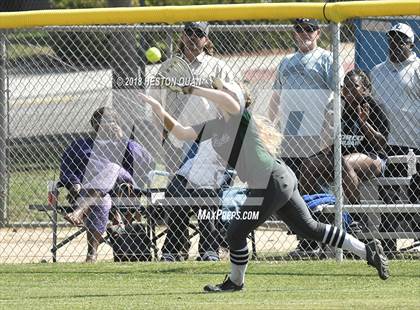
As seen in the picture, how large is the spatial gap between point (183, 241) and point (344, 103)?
6.05 feet

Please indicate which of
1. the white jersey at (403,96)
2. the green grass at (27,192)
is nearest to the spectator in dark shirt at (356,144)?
the white jersey at (403,96)

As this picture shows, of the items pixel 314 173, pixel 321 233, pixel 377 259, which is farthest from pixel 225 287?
pixel 314 173

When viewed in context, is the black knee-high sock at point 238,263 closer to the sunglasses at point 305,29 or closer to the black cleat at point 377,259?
the black cleat at point 377,259

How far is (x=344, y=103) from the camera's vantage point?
1054 cm

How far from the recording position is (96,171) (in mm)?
11016

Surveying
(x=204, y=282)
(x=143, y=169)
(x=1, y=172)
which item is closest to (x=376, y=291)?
(x=204, y=282)

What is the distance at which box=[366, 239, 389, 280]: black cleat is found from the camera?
29.0ft

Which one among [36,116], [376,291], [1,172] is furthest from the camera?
[36,116]

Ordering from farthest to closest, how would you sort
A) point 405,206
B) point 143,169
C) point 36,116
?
1. point 36,116
2. point 143,169
3. point 405,206

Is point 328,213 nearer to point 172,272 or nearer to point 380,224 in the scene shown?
point 380,224

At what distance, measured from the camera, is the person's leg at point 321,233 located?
8672mm

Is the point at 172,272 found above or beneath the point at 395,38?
beneath

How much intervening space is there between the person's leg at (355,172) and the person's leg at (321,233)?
154cm

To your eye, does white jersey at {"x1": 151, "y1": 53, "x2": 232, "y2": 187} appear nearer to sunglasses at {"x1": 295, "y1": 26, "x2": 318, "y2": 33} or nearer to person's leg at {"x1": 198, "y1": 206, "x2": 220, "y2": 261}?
person's leg at {"x1": 198, "y1": 206, "x2": 220, "y2": 261}
